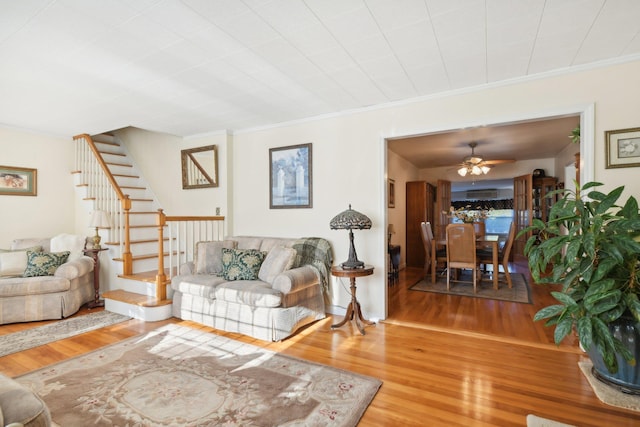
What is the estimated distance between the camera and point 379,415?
6.38 feet

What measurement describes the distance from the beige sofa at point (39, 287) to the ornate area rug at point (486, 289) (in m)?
4.62

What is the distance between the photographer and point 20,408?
1.27 meters

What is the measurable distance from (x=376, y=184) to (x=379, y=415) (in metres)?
2.36

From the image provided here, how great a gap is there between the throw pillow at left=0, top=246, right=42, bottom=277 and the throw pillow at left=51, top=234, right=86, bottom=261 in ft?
1.04

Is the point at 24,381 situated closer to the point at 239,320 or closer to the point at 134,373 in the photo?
the point at 134,373

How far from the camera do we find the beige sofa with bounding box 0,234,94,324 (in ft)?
11.9

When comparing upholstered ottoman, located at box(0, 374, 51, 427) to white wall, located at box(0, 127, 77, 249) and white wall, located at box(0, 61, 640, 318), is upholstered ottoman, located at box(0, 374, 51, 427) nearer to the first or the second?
white wall, located at box(0, 61, 640, 318)

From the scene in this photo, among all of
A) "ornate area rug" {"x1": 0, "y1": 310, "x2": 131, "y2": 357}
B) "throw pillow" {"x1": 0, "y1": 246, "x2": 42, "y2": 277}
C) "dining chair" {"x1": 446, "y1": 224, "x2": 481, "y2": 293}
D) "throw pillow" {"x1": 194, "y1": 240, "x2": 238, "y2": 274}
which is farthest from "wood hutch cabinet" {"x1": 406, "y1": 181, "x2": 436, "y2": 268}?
"throw pillow" {"x1": 0, "y1": 246, "x2": 42, "y2": 277}

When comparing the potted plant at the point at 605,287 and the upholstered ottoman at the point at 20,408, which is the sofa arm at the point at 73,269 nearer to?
the upholstered ottoman at the point at 20,408

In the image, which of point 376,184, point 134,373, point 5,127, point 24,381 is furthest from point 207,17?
point 5,127

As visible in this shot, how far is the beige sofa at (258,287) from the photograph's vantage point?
314 cm

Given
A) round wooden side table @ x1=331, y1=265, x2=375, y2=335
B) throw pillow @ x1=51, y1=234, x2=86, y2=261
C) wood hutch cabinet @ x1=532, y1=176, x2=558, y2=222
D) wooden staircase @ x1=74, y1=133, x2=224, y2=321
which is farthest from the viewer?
wood hutch cabinet @ x1=532, y1=176, x2=558, y2=222

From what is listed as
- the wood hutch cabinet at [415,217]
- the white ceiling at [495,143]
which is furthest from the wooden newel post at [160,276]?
the wood hutch cabinet at [415,217]

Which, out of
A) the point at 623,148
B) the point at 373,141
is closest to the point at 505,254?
the point at 623,148
